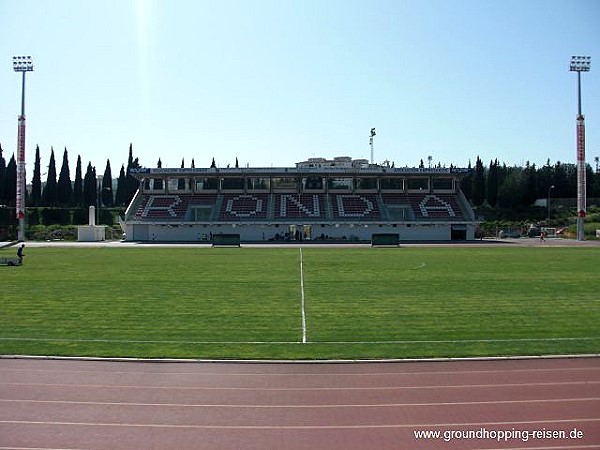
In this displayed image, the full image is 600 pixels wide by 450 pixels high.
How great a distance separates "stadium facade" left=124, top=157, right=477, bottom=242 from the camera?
73.1m

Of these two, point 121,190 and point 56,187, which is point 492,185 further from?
point 56,187

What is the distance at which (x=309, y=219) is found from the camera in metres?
73.6

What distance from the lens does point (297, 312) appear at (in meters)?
18.6

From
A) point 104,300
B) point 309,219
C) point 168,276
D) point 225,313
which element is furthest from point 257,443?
point 309,219

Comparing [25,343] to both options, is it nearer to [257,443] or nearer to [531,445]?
[257,443]

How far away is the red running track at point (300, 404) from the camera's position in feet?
28.1

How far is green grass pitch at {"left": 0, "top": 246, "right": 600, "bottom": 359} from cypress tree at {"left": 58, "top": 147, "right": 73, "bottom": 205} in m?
67.0

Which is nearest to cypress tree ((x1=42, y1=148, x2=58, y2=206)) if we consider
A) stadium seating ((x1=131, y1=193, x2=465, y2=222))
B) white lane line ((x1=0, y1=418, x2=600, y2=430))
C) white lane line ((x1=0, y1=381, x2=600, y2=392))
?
stadium seating ((x1=131, y1=193, x2=465, y2=222))

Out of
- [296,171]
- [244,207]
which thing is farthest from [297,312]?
[296,171]

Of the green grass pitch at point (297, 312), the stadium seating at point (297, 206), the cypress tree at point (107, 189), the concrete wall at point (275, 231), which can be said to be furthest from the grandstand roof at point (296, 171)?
the green grass pitch at point (297, 312)

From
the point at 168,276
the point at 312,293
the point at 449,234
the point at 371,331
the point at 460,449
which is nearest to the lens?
the point at 460,449

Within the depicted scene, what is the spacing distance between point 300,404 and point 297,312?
27.9 ft

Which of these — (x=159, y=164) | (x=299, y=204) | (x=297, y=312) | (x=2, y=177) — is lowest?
(x=297, y=312)

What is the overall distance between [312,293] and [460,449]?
14624 mm
